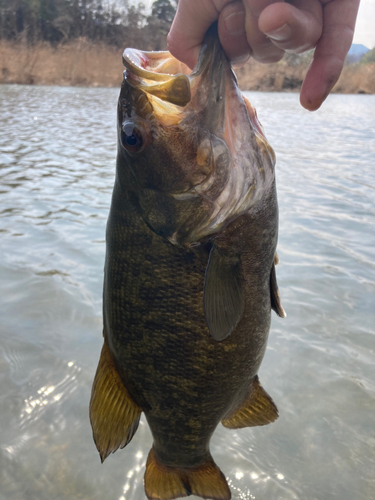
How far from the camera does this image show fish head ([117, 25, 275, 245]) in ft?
5.44

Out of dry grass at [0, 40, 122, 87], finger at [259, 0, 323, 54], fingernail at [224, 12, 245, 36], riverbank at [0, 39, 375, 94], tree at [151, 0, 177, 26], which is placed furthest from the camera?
tree at [151, 0, 177, 26]

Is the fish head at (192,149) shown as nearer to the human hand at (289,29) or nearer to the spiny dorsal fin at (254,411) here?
the human hand at (289,29)

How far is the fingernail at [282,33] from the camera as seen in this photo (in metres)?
1.44

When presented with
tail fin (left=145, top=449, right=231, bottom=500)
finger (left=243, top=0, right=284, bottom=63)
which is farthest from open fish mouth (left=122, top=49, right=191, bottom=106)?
tail fin (left=145, top=449, right=231, bottom=500)

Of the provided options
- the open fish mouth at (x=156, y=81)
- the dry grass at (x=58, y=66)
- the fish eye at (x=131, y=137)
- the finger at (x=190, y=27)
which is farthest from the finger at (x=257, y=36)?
the dry grass at (x=58, y=66)

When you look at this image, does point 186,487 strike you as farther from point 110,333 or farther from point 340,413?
point 340,413

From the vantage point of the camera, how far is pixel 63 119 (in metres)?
16.6

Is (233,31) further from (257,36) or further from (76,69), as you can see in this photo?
(76,69)

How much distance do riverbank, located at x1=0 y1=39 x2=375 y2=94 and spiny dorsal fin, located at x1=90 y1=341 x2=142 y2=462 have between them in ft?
109

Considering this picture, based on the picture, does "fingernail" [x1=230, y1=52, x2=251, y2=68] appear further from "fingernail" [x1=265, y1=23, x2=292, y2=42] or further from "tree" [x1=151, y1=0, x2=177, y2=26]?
"tree" [x1=151, y1=0, x2=177, y2=26]

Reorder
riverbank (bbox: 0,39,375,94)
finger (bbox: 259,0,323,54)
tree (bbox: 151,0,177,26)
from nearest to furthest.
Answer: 1. finger (bbox: 259,0,323,54)
2. riverbank (bbox: 0,39,375,94)
3. tree (bbox: 151,0,177,26)

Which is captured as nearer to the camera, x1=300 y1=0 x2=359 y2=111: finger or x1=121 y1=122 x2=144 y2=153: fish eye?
x1=300 y1=0 x2=359 y2=111: finger

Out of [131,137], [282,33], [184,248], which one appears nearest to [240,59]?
[282,33]

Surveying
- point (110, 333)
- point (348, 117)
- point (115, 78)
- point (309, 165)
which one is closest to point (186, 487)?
point (110, 333)
